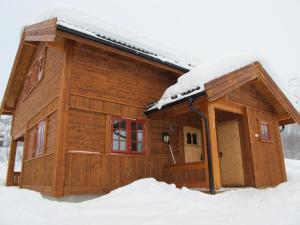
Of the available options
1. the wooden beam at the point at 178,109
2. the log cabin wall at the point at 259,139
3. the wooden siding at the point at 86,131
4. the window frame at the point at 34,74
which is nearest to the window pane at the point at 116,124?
the wooden siding at the point at 86,131

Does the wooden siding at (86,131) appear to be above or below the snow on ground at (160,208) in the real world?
above

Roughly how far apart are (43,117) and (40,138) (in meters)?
0.76

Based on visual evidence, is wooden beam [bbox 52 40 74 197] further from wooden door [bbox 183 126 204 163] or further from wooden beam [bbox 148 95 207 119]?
wooden door [bbox 183 126 204 163]

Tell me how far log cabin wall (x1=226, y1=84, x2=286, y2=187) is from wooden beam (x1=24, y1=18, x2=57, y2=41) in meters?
5.61

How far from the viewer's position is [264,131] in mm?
10398

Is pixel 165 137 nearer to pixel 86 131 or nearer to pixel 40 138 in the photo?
pixel 86 131

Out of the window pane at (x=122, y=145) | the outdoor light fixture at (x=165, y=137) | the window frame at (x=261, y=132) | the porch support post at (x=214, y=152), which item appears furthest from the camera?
the window frame at (x=261, y=132)

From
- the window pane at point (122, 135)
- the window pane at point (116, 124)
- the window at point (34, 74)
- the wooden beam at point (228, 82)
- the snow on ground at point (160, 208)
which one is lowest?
the snow on ground at point (160, 208)

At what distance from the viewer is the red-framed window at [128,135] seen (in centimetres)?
891

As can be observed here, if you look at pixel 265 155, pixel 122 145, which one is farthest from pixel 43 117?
pixel 265 155

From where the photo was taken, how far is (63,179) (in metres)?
7.50

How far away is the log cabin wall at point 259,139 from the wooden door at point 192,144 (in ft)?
6.79

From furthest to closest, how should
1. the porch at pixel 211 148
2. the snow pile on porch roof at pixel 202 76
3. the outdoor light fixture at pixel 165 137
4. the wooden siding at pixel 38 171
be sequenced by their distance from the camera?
the outdoor light fixture at pixel 165 137
the snow pile on porch roof at pixel 202 76
the wooden siding at pixel 38 171
the porch at pixel 211 148

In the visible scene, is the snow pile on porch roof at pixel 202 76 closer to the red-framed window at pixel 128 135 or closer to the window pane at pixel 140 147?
the red-framed window at pixel 128 135
